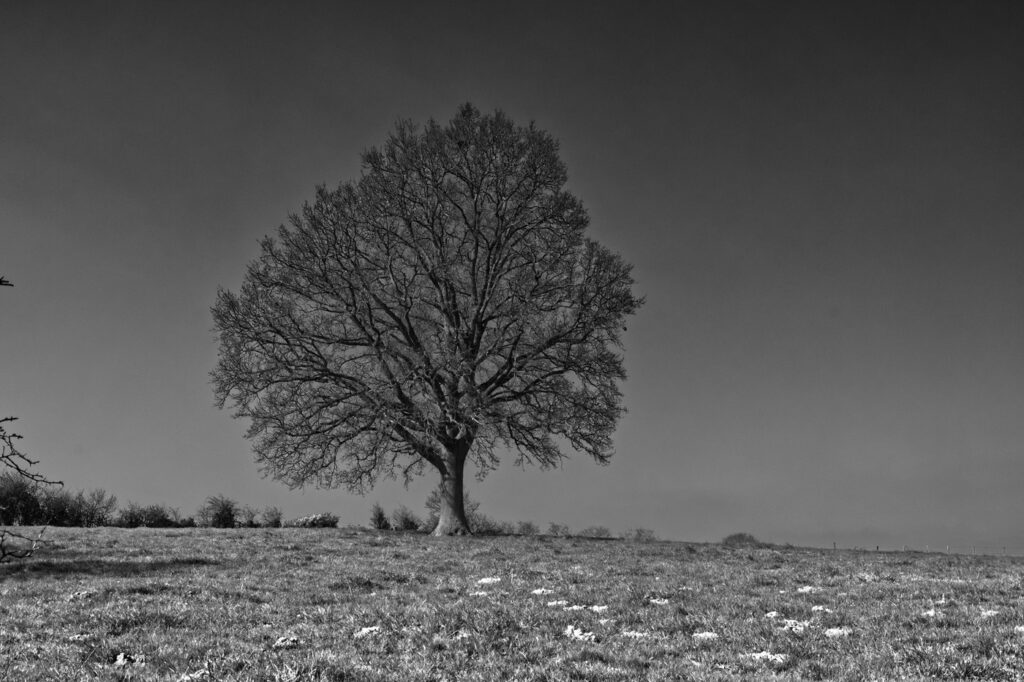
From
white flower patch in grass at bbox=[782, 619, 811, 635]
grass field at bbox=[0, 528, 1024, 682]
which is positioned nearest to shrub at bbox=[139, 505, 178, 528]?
grass field at bbox=[0, 528, 1024, 682]

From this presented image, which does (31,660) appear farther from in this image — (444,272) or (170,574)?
(444,272)

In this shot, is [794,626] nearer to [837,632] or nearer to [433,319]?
[837,632]

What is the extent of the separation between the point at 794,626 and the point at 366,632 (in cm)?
700

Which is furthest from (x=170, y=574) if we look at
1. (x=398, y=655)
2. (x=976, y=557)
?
(x=976, y=557)

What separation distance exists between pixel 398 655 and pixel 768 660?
517 cm

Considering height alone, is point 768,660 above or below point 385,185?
below

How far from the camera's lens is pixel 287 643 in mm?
12445

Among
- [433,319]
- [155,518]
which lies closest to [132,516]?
[155,518]

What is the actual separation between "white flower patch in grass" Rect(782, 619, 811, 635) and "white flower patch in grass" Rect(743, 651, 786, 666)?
157 cm

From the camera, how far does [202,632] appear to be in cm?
1349

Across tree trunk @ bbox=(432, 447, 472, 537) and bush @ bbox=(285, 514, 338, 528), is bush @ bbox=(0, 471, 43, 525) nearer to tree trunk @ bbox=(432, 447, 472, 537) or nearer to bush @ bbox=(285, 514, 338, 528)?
bush @ bbox=(285, 514, 338, 528)

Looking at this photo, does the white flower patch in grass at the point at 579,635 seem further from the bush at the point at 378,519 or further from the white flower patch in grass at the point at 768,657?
the bush at the point at 378,519

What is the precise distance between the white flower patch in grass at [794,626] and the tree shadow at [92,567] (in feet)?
55.4

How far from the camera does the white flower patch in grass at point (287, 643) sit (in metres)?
12.3
